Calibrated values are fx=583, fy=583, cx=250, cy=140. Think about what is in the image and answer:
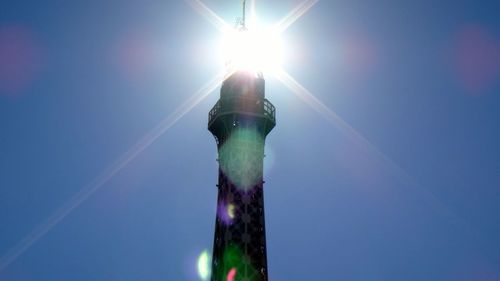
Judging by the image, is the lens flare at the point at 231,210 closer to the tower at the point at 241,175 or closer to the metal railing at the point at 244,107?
the tower at the point at 241,175

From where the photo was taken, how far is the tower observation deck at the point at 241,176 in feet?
174

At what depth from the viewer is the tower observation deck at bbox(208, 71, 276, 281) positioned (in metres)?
53.0

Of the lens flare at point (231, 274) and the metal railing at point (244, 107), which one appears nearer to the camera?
the lens flare at point (231, 274)

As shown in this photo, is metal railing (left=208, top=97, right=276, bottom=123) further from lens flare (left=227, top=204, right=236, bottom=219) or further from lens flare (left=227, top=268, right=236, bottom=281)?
lens flare (left=227, top=268, right=236, bottom=281)

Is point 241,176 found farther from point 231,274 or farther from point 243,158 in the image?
point 231,274

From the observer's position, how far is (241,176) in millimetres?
56531

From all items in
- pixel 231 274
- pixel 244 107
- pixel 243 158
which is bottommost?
pixel 231 274

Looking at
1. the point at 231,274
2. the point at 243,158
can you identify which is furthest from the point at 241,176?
the point at 231,274

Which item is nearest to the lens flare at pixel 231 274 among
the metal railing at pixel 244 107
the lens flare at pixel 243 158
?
the lens flare at pixel 243 158

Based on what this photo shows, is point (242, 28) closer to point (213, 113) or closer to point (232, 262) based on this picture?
point (213, 113)

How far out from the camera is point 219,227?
55156mm

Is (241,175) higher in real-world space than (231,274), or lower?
higher

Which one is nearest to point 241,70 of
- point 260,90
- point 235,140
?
point 260,90

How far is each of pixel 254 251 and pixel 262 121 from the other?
13521 mm
